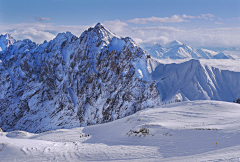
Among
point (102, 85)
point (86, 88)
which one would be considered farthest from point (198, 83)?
point (86, 88)

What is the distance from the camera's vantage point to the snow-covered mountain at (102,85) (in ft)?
282

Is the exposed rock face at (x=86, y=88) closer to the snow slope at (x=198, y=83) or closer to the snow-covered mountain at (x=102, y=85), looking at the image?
the snow-covered mountain at (x=102, y=85)

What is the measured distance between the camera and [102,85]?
112 meters

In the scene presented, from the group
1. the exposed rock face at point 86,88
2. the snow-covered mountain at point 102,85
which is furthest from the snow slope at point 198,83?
the exposed rock face at point 86,88

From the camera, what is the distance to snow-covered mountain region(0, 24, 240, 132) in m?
86.1

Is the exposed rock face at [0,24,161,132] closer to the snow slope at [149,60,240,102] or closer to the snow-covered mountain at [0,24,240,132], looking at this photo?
the snow-covered mountain at [0,24,240,132]

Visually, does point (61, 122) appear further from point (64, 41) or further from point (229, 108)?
point (229, 108)

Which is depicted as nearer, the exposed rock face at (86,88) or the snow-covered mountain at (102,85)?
the snow-covered mountain at (102,85)

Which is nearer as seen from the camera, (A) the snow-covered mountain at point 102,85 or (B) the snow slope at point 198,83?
(B) the snow slope at point 198,83

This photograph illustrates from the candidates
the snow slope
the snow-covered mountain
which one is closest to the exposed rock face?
the snow-covered mountain

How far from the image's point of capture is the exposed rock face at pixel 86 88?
338 feet

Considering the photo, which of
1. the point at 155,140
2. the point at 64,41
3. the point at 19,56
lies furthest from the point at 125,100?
the point at 19,56

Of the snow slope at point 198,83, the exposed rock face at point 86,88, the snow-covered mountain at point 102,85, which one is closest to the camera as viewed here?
the snow slope at point 198,83

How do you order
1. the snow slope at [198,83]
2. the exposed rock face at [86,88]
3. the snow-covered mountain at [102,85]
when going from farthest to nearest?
1. the exposed rock face at [86,88]
2. the snow-covered mountain at [102,85]
3. the snow slope at [198,83]
